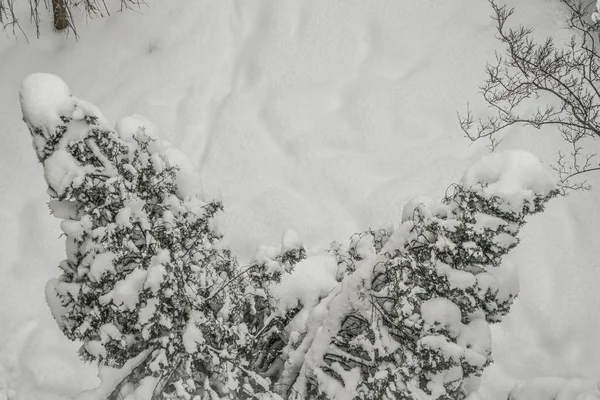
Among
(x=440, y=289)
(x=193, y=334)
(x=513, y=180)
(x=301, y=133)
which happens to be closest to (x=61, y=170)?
(x=193, y=334)

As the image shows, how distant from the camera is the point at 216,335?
439cm

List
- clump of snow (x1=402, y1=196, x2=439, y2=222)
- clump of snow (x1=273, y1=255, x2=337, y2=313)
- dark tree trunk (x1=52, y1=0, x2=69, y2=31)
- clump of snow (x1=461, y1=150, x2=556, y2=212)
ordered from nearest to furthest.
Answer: clump of snow (x1=461, y1=150, x2=556, y2=212)
clump of snow (x1=402, y1=196, x2=439, y2=222)
clump of snow (x1=273, y1=255, x2=337, y2=313)
dark tree trunk (x1=52, y1=0, x2=69, y2=31)

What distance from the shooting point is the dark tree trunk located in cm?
1023

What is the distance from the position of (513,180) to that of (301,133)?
5855mm

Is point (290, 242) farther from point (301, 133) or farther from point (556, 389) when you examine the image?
point (301, 133)

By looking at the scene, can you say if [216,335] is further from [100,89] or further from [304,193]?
[100,89]

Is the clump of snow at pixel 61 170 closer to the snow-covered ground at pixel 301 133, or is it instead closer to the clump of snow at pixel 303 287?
the clump of snow at pixel 303 287

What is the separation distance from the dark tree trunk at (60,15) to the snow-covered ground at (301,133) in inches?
9.0

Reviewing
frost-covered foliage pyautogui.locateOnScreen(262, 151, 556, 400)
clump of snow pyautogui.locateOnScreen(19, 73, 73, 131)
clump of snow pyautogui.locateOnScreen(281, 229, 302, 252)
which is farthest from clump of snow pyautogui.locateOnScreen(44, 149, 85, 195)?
clump of snow pyautogui.locateOnScreen(281, 229, 302, 252)

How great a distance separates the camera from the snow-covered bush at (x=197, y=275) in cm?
398

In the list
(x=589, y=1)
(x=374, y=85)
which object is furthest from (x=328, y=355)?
(x=589, y=1)

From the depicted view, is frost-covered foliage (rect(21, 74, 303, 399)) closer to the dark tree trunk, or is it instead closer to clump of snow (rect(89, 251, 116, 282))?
clump of snow (rect(89, 251, 116, 282))

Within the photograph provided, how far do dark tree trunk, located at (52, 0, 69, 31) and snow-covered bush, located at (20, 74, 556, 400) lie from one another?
23.1 feet

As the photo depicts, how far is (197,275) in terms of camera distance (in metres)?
4.44
